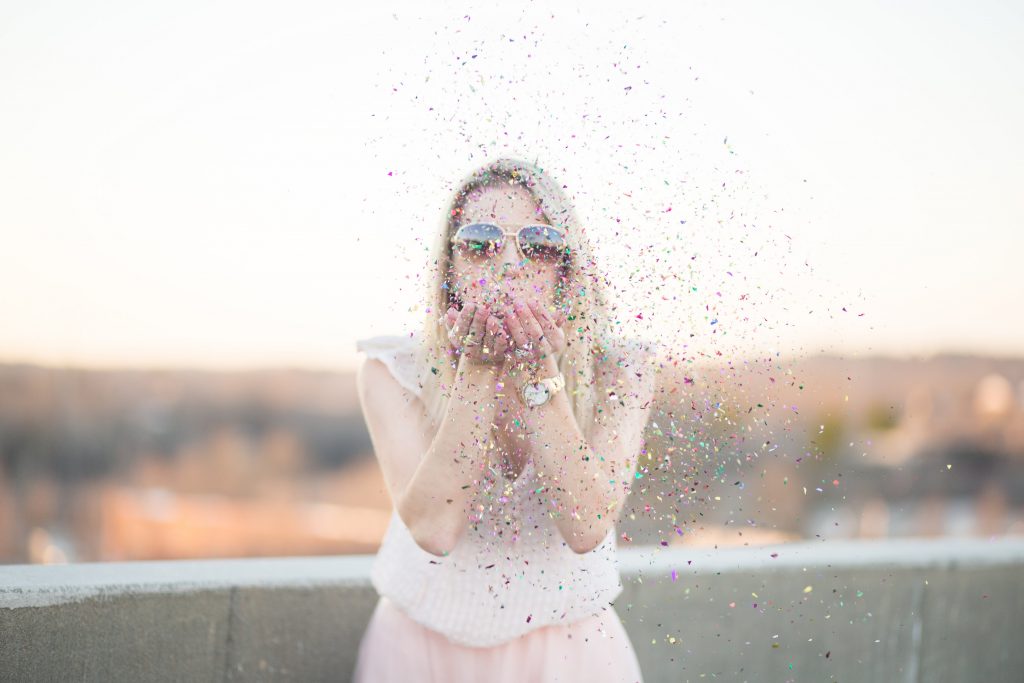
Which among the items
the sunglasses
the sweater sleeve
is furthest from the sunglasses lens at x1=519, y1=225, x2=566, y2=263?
the sweater sleeve

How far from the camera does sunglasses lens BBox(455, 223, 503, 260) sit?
1.99 meters

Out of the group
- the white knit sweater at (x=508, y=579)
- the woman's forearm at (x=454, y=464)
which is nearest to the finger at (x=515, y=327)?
the woman's forearm at (x=454, y=464)

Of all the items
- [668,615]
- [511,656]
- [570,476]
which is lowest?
[668,615]

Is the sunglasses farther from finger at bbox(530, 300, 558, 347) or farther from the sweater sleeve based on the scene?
the sweater sleeve

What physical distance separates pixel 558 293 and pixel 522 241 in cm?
14

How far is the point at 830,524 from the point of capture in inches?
71.2

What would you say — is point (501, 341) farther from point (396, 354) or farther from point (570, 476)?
point (396, 354)

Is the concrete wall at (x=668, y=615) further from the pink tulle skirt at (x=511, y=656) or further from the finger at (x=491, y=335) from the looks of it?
the finger at (x=491, y=335)

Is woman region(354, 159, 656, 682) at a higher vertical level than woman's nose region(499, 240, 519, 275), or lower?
lower

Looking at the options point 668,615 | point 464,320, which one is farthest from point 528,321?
point 668,615

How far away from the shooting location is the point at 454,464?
194cm

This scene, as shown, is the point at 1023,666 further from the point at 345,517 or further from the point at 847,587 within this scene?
the point at 345,517

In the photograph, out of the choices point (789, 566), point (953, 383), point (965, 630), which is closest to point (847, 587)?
point (789, 566)

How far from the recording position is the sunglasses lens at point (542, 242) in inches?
78.0
